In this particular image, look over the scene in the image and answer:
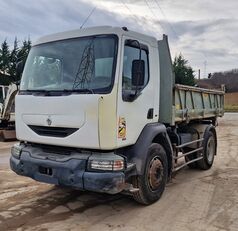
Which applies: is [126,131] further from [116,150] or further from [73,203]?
[73,203]


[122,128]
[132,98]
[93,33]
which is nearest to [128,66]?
[132,98]

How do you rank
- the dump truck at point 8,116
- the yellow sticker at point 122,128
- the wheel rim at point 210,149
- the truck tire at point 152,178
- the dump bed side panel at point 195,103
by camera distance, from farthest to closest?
the dump truck at point 8,116, the wheel rim at point 210,149, the dump bed side panel at point 195,103, the truck tire at point 152,178, the yellow sticker at point 122,128

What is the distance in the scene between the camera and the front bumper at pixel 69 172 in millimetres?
4715

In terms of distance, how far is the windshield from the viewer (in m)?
4.93

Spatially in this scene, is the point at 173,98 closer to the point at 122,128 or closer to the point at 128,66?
the point at 128,66

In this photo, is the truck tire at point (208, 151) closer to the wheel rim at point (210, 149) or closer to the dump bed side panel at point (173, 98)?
the wheel rim at point (210, 149)

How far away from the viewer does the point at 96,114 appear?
471 cm

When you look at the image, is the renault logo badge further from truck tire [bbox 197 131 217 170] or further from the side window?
truck tire [bbox 197 131 217 170]

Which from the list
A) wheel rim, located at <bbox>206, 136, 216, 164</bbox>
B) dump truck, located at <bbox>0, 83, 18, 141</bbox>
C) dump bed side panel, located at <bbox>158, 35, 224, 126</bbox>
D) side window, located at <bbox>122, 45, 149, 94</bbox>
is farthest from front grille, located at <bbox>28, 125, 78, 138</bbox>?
dump truck, located at <bbox>0, 83, 18, 141</bbox>

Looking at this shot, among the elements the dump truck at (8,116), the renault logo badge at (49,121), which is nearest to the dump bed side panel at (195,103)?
the renault logo badge at (49,121)

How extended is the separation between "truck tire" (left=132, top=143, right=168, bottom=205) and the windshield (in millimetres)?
1456

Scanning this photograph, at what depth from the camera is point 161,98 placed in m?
6.35

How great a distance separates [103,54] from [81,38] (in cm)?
50

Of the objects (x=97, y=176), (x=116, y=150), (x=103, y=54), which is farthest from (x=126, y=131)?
(x=103, y=54)
